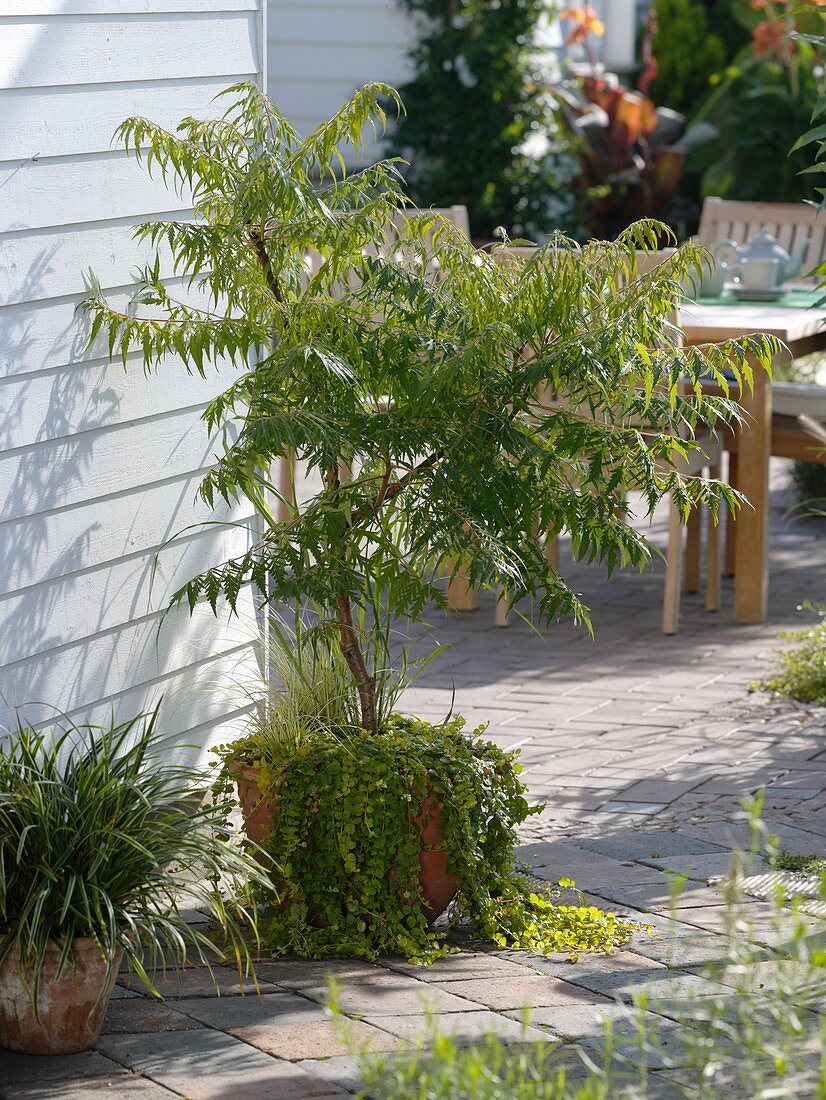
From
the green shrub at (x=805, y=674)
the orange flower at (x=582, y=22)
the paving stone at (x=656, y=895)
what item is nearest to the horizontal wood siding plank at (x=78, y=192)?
the paving stone at (x=656, y=895)

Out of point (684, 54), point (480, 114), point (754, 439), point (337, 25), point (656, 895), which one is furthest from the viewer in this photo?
point (684, 54)

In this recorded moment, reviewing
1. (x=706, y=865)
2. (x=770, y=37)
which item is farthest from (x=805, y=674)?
(x=770, y=37)

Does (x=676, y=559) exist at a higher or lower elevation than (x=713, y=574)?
higher

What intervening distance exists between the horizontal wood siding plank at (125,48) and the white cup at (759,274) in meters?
3.65

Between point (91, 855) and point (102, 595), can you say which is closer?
point (91, 855)

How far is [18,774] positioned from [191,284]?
4.39 feet

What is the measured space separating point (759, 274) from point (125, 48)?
4.16 meters

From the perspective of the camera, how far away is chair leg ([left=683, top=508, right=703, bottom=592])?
6840mm

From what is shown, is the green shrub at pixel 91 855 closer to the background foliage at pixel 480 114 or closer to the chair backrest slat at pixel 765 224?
the chair backrest slat at pixel 765 224

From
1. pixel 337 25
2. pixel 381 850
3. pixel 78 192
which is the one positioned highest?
pixel 337 25

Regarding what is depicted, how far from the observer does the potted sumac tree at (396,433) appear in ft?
9.95

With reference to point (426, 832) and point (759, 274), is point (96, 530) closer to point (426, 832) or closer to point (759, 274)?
point (426, 832)

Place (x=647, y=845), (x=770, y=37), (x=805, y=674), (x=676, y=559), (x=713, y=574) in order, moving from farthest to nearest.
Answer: (x=770, y=37), (x=713, y=574), (x=676, y=559), (x=805, y=674), (x=647, y=845)

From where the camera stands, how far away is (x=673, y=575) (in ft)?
19.7
